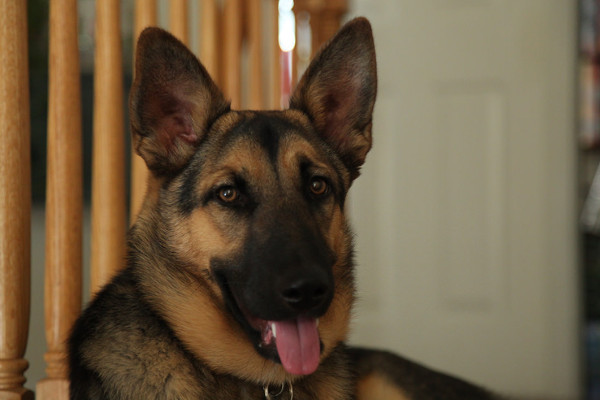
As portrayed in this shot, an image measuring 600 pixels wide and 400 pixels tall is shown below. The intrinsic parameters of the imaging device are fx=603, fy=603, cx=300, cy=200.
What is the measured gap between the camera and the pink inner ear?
140 cm

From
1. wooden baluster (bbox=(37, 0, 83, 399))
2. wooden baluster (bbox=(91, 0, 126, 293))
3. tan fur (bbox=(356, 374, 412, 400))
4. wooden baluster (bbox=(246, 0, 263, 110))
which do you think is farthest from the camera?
wooden baluster (bbox=(246, 0, 263, 110))

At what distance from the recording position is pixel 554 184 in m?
3.62

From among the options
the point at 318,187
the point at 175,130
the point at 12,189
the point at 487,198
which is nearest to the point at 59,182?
the point at 12,189

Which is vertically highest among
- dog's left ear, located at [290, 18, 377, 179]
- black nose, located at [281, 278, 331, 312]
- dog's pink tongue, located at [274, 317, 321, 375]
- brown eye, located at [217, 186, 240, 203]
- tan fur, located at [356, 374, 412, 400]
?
dog's left ear, located at [290, 18, 377, 179]

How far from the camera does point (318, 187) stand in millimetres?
1387

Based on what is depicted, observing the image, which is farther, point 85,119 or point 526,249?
point 526,249

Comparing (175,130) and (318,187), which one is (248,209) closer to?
(318,187)

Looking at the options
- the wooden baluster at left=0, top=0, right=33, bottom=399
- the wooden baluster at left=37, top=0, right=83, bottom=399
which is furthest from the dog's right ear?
the wooden baluster at left=0, top=0, right=33, bottom=399

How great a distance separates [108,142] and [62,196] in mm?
185

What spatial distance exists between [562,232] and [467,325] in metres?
0.80

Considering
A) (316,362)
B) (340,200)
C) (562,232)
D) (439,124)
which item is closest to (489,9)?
(439,124)

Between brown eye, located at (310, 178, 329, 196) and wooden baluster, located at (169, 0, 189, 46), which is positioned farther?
wooden baluster, located at (169, 0, 189, 46)

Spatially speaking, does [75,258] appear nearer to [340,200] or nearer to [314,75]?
[340,200]

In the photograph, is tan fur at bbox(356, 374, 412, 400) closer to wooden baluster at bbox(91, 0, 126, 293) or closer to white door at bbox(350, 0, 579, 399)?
wooden baluster at bbox(91, 0, 126, 293)
